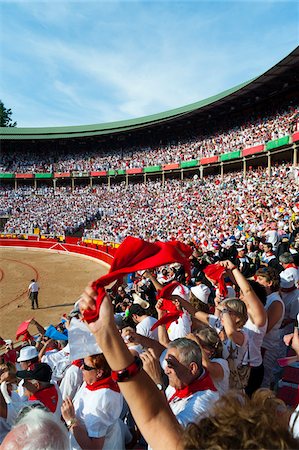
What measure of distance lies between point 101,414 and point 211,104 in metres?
35.0

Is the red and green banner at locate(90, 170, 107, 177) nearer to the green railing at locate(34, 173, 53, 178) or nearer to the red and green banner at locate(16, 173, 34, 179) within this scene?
the green railing at locate(34, 173, 53, 178)

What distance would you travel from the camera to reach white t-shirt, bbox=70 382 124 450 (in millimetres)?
2408

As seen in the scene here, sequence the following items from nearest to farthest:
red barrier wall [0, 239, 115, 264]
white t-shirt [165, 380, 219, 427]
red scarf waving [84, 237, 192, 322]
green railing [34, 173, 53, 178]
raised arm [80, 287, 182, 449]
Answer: raised arm [80, 287, 182, 449]
red scarf waving [84, 237, 192, 322]
white t-shirt [165, 380, 219, 427]
red barrier wall [0, 239, 115, 264]
green railing [34, 173, 53, 178]

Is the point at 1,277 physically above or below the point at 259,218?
below

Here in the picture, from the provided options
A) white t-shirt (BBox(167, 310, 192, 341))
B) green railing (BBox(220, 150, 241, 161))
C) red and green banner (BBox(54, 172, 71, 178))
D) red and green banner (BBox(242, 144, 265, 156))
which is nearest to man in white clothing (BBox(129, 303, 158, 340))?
white t-shirt (BBox(167, 310, 192, 341))

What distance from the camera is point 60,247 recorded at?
3228cm

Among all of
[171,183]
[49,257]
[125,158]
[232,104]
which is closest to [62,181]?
[125,158]

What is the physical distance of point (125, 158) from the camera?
46.2 m

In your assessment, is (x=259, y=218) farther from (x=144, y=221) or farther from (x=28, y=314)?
(x=144, y=221)

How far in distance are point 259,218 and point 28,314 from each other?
1174cm

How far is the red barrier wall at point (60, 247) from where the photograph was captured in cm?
2644

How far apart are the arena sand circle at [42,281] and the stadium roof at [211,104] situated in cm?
1990

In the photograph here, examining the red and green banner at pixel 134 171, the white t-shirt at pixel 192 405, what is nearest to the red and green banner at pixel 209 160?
the red and green banner at pixel 134 171

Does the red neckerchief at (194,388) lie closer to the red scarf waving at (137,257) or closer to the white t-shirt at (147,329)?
the red scarf waving at (137,257)
